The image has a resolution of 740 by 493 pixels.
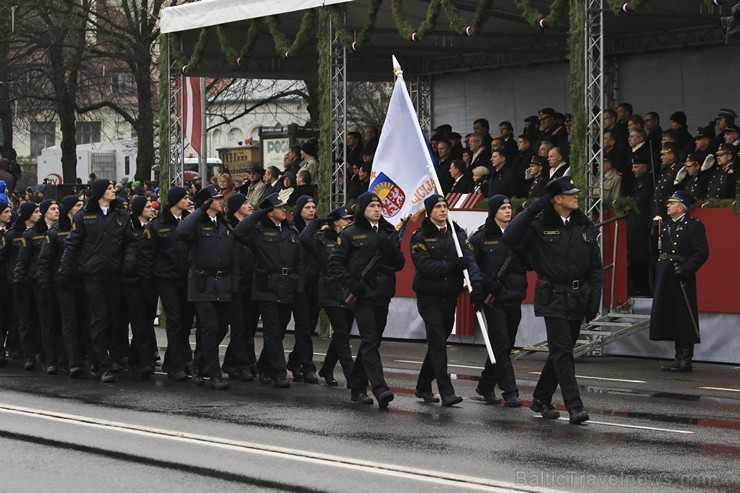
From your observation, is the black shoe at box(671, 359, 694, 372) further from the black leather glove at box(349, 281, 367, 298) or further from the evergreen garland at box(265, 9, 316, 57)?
the evergreen garland at box(265, 9, 316, 57)

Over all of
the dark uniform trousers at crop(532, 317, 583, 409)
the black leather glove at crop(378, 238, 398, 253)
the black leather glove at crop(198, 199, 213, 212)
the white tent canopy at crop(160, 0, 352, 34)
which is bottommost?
the dark uniform trousers at crop(532, 317, 583, 409)

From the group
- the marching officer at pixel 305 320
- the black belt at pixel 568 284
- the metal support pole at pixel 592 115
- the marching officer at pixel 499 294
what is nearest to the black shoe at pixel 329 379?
the marching officer at pixel 305 320

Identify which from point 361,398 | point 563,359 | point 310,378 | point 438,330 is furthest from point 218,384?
point 563,359

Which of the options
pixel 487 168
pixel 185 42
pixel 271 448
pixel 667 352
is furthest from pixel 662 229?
pixel 185 42

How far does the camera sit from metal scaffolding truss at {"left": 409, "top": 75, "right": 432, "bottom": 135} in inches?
1131

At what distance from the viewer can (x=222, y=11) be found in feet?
74.5

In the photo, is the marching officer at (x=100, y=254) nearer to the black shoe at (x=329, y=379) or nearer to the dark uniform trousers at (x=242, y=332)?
the dark uniform trousers at (x=242, y=332)

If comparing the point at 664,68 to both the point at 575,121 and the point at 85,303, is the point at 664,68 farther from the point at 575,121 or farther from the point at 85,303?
the point at 85,303

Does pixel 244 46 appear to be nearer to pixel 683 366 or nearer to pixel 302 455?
pixel 683 366

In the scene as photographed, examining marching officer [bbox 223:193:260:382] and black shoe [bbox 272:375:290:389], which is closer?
black shoe [bbox 272:375:290:389]

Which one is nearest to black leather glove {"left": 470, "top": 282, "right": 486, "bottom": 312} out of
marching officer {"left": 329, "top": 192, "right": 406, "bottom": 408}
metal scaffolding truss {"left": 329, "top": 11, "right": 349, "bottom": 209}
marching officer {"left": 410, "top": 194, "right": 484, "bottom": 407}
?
marching officer {"left": 410, "top": 194, "right": 484, "bottom": 407}

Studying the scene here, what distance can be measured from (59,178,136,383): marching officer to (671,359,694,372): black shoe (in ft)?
21.6

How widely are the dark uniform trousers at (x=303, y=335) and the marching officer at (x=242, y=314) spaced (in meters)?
0.57

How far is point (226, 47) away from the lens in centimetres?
2259
